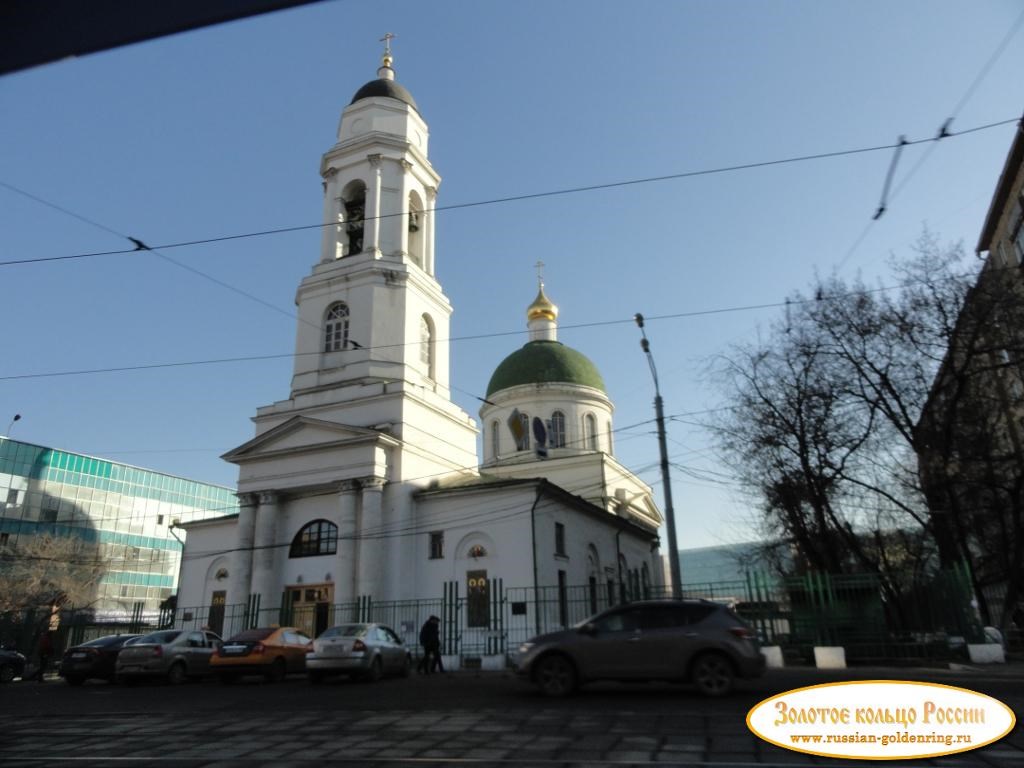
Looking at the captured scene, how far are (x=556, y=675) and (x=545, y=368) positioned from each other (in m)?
32.5

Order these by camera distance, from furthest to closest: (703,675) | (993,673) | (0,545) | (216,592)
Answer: (0,545) → (216,592) → (993,673) → (703,675)

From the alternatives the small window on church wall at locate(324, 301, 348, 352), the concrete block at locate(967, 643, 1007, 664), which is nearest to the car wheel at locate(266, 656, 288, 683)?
the concrete block at locate(967, 643, 1007, 664)

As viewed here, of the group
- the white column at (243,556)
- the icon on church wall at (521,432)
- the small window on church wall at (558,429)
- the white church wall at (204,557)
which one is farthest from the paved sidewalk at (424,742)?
the small window on church wall at (558,429)

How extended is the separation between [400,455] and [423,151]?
1638 cm

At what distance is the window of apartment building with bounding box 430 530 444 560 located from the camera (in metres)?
27.4

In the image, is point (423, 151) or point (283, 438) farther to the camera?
point (423, 151)

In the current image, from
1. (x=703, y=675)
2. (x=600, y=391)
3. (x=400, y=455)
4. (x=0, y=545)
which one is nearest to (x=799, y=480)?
(x=703, y=675)

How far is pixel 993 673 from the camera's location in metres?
13.2

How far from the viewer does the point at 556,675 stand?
11289 mm

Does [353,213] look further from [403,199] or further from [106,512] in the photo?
[106,512]

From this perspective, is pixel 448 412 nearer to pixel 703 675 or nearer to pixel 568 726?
pixel 703 675

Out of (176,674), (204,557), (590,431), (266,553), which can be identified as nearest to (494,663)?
(176,674)

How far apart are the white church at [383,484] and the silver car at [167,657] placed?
7048 millimetres

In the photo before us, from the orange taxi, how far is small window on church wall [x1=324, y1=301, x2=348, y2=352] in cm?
1608
